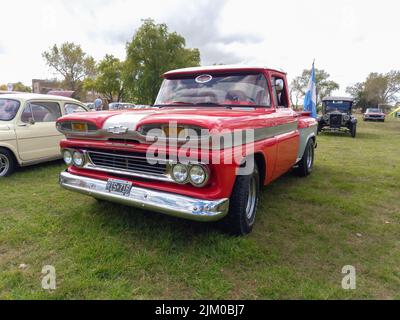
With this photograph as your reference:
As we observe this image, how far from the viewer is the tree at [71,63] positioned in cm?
5109

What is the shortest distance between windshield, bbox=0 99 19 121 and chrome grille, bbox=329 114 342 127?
46.7 feet

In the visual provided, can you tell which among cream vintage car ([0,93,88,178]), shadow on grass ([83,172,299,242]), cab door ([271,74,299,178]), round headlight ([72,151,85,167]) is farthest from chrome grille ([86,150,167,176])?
cream vintage car ([0,93,88,178])

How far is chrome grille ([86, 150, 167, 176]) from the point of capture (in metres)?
2.91

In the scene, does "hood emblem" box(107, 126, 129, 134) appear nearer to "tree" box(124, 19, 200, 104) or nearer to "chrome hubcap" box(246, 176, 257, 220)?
"chrome hubcap" box(246, 176, 257, 220)

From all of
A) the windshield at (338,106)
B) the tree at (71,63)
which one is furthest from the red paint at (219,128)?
the tree at (71,63)

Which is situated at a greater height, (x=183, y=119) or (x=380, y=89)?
(x=380, y=89)

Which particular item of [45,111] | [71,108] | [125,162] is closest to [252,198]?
[125,162]

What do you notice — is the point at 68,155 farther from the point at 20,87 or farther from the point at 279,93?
the point at 20,87

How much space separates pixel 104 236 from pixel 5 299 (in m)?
1.10

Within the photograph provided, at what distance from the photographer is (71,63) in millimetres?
52094

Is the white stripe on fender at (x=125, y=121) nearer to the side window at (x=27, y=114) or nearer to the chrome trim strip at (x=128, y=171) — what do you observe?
the chrome trim strip at (x=128, y=171)

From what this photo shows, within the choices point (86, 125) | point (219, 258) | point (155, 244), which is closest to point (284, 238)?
point (219, 258)

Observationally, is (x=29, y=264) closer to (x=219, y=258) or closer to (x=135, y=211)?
(x=135, y=211)

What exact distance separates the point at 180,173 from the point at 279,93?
2.40m
